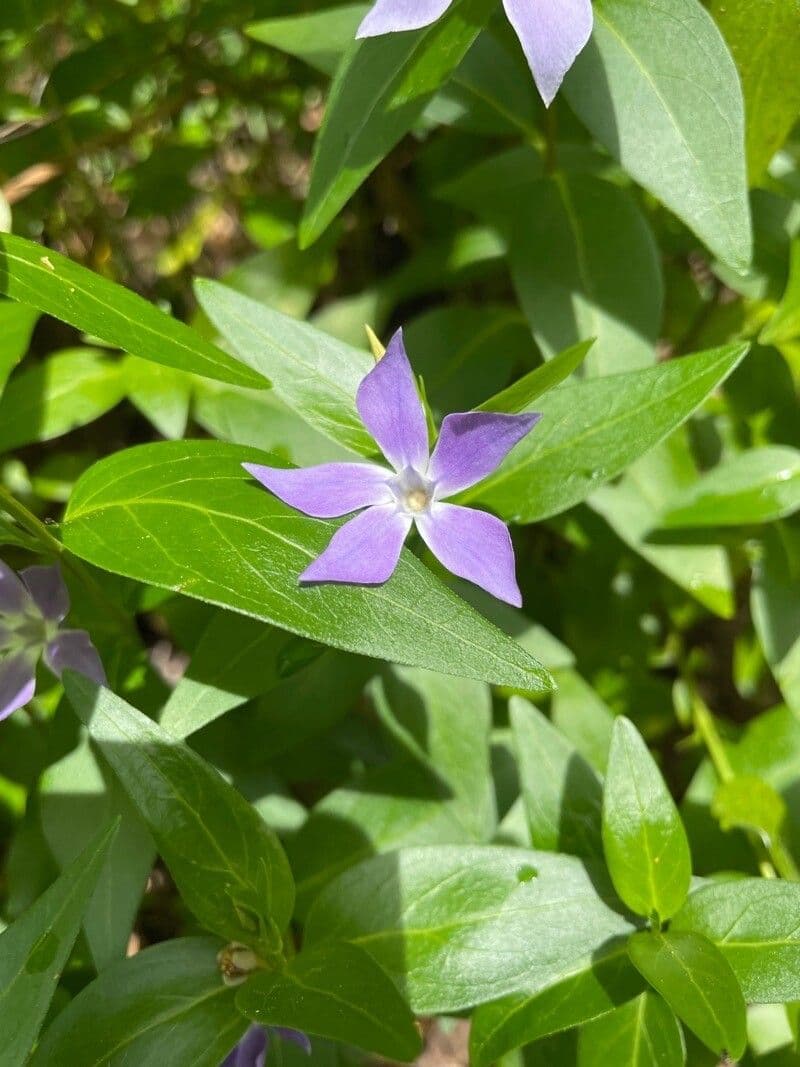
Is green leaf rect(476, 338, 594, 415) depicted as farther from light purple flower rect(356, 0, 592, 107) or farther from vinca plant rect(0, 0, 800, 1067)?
light purple flower rect(356, 0, 592, 107)

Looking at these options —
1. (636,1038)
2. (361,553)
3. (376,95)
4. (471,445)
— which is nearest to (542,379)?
(471,445)

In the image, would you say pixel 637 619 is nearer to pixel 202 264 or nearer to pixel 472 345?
pixel 472 345

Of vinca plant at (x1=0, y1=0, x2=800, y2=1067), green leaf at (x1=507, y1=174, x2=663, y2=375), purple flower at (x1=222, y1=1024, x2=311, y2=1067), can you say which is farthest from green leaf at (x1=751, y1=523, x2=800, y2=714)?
purple flower at (x1=222, y1=1024, x2=311, y2=1067)

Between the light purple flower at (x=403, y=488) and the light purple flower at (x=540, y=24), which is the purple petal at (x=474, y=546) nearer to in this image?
the light purple flower at (x=403, y=488)

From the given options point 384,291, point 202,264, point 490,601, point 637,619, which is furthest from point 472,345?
point 202,264

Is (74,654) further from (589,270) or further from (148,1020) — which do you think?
(589,270)

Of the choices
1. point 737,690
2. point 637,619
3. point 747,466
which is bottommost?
point 737,690
